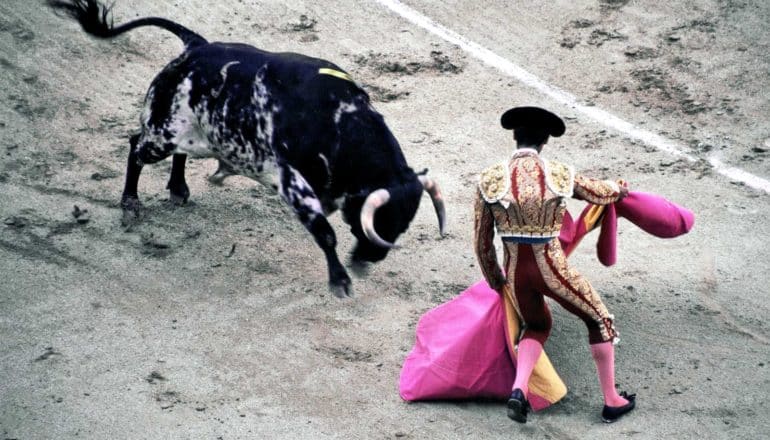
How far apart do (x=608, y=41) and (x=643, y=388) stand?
13.4ft

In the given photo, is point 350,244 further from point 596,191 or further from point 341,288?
point 596,191

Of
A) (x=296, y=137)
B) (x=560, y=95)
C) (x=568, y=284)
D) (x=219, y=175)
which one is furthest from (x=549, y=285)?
(x=560, y=95)

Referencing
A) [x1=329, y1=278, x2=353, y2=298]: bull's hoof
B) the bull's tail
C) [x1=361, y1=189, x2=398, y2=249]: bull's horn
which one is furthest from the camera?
the bull's tail

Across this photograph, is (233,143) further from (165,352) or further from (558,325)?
(558,325)

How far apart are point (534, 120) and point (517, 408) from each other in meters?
1.26

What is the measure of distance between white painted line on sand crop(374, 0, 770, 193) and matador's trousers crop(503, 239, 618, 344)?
2580 millimetres

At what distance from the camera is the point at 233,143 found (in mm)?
5902

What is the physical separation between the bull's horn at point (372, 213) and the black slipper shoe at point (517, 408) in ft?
3.50

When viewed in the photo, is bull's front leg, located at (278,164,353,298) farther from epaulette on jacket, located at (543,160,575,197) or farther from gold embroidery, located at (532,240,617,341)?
epaulette on jacket, located at (543,160,575,197)

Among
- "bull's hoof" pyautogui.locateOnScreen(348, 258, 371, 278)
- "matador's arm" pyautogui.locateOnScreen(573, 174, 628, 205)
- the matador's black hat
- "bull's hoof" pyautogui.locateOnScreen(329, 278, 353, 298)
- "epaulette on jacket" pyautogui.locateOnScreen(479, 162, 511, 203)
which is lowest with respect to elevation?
"bull's hoof" pyautogui.locateOnScreen(329, 278, 353, 298)

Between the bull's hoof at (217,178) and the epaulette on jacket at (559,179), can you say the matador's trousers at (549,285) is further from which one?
the bull's hoof at (217,178)

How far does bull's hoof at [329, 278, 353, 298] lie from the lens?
17.8 feet

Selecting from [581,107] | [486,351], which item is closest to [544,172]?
[486,351]

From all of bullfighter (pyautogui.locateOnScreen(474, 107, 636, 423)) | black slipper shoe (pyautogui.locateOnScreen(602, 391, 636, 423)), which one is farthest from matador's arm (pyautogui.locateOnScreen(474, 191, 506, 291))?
black slipper shoe (pyautogui.locateOnScreen(602, 391, 636, 423))
